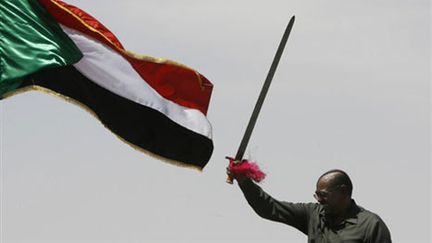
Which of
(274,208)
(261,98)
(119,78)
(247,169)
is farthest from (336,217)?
(119,78)

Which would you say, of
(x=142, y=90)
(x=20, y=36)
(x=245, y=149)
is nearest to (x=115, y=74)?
(x=142, y=90)

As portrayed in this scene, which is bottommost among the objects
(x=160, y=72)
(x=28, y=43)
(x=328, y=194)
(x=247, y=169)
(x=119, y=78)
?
(x=328, y=194)

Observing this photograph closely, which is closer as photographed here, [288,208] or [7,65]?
[288,208]

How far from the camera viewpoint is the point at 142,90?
13094mm

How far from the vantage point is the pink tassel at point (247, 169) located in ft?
37.6

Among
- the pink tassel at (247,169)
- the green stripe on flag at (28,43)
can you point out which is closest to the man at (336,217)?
the pink tassel at (247,169)

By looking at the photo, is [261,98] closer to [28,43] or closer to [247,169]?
[247,169]

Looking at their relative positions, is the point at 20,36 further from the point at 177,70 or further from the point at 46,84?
the point at 177,70

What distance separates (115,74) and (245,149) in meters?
2.20

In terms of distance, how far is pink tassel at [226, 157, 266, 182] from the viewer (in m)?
11.5

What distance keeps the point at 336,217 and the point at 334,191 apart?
1.04 feet

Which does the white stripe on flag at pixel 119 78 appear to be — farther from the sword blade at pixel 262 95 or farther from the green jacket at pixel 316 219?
the green jacket at pixel 316 219

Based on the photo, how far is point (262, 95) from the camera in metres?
11.7

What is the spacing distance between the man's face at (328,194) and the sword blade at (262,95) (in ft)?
3.34
